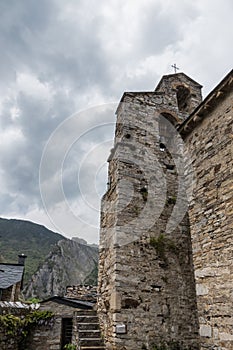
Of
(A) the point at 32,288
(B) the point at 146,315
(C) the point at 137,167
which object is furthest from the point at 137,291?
(A) the point at 32,288

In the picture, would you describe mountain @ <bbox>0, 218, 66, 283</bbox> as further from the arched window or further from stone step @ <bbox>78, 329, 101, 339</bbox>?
the arched window

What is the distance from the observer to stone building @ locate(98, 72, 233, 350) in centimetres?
414

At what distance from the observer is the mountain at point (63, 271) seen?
24.9m

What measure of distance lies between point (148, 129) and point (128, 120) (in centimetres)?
57

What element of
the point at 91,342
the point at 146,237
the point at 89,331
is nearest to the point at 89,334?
the point at 89,331

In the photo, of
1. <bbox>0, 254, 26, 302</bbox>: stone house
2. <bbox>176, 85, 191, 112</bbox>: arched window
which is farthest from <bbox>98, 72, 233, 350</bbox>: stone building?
<bbox>0, 254, 26, 302</bbox>: stone house

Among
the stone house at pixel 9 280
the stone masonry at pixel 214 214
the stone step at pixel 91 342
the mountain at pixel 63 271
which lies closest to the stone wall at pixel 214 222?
A: the stone masonry at pixel 214 214

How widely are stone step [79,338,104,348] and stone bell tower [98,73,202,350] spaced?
19 centimetres

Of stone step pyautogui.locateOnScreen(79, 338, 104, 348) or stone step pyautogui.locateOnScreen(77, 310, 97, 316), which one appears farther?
stone step pyautogui.locateOnScreen(77, 310, 97, 316)

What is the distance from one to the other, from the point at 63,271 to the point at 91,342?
918 inches

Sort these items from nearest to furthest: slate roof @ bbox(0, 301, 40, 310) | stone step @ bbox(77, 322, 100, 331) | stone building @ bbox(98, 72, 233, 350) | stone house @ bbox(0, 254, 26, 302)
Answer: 1. stone building @ bbox(98, 72, 233, 350)
2. stone step @ bbox(77, 322, 100, 331)
3. slate roof @ bbox(0, 301, 40, 310)
4. stone house @ bbox(0, 254, 26, 302)

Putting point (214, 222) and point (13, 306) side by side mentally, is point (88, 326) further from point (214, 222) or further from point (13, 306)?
point (214, 222)

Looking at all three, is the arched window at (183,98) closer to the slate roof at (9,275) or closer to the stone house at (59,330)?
the stone house at (59,330)

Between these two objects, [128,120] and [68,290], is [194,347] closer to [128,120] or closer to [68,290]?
[128,120]
